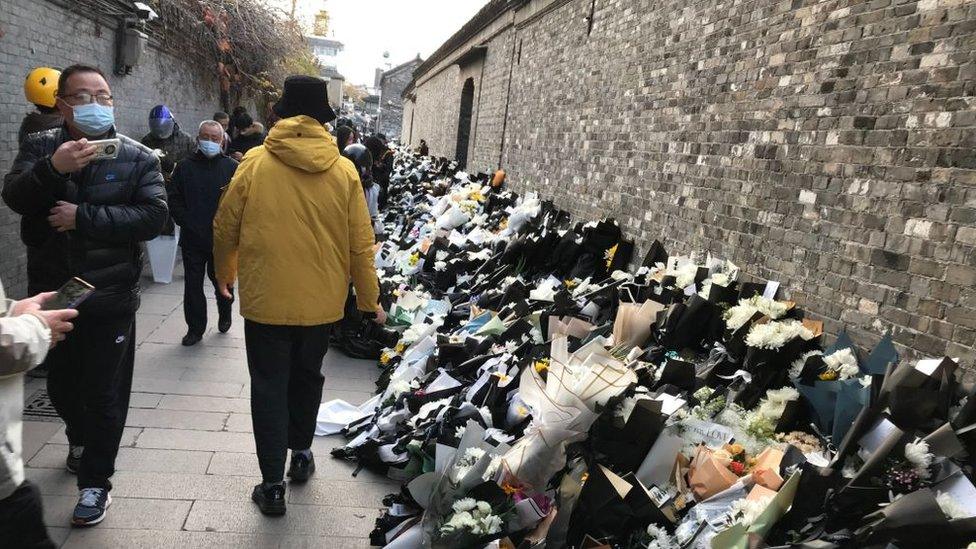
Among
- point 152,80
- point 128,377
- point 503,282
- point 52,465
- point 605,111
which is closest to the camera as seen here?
point 128,377

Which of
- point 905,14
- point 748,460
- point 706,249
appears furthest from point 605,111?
point 748,460


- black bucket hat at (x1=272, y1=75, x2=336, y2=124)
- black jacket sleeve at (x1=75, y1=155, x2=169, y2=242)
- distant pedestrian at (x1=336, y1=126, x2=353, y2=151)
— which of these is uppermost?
black bucket hat at (x1=272, y1=75, x2=336, y2=124)

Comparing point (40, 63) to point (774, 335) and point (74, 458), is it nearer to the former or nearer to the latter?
point (74, 458)

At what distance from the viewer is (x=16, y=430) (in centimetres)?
187

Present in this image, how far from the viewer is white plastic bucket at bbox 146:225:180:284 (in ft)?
23.9

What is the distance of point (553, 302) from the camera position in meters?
5.06

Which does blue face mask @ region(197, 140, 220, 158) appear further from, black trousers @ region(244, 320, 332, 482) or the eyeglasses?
black trousers @ region(244, 320, 332, 482)

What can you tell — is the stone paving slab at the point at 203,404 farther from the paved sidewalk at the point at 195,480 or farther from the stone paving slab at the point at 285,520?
the stone paving slab at the point at 285,520

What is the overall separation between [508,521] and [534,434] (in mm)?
383

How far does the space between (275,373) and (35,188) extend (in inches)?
51.5

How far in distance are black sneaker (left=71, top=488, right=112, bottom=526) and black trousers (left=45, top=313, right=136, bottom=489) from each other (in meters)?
0.03

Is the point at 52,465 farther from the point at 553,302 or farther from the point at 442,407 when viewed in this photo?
the point at 553,302

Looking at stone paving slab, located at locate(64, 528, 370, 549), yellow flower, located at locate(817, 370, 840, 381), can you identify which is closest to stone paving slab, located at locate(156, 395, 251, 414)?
stone paving slab, located at locate(64, 528, 370, 549)

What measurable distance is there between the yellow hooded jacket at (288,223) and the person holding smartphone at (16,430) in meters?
1.29
